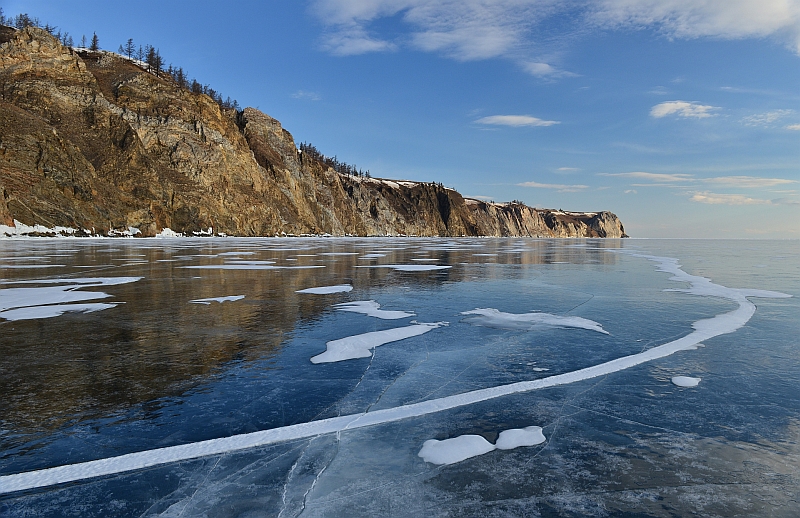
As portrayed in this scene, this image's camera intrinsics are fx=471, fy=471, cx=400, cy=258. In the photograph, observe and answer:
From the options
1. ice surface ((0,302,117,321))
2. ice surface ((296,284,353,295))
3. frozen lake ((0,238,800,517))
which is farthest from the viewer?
ice surface ((296,284,353,295))

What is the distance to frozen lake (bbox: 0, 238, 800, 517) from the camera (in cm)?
257

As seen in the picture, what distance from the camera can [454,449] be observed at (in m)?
3.12

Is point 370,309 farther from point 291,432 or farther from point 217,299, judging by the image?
point 291,432

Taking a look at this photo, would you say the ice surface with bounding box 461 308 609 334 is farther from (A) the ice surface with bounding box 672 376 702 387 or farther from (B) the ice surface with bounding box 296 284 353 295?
(B) the ice surface with bounding box 296 284 353 295

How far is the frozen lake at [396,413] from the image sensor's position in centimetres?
257

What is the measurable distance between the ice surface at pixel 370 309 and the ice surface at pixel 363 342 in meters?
0.83

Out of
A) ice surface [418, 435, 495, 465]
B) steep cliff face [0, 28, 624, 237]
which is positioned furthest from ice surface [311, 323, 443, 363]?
steep cliff face [0, 28, 624, 237]

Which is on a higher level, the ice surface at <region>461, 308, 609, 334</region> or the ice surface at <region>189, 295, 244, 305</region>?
the ice surface at <region>461, 308, 609, 334</region>

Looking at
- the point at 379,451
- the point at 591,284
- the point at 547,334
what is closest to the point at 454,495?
the point at 379,451

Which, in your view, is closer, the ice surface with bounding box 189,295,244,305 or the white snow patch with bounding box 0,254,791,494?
the white snow patch with bounding box 0,254,791,494

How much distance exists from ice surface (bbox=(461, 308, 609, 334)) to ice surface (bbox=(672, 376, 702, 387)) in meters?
2.09

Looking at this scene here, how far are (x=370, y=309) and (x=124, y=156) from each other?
5600cm

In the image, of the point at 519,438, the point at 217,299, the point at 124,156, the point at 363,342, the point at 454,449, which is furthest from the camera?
the point at 124,156

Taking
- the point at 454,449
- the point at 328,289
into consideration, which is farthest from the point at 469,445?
the point at 328,289
